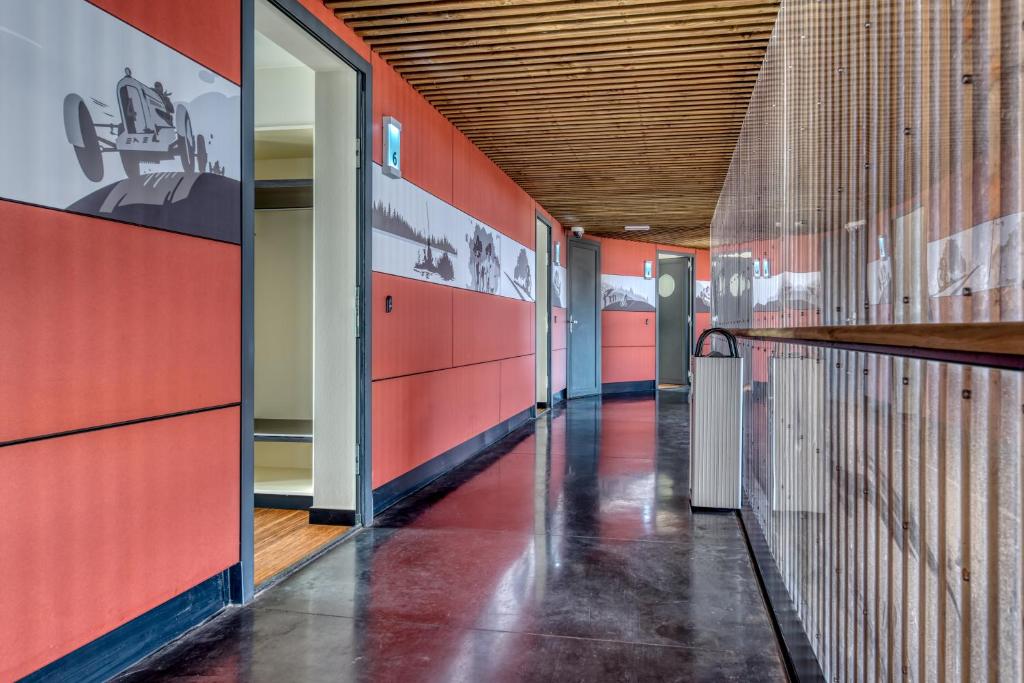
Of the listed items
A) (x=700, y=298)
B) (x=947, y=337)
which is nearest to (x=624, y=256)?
(x=700, y=298)

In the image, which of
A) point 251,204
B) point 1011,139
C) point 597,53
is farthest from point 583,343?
point 1011,139

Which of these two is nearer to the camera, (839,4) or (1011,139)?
(1011,139)

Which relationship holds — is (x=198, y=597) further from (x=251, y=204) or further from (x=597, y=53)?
(x=597, y=53)

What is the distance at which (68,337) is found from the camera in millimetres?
2152

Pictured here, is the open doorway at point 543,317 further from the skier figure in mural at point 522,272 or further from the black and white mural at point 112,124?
the black and white mural at point 112,124

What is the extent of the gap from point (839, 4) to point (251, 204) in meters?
2.45

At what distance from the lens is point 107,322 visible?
2.30m

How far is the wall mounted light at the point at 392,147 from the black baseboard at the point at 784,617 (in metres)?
3.18

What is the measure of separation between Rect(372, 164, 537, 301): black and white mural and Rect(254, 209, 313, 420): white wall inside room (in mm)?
841

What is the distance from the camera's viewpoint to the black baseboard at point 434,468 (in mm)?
4621

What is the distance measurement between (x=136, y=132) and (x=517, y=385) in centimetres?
634

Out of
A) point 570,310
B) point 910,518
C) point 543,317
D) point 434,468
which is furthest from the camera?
point 570,310

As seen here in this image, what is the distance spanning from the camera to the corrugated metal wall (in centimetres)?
88

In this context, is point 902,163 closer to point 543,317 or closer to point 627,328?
point 543,317
